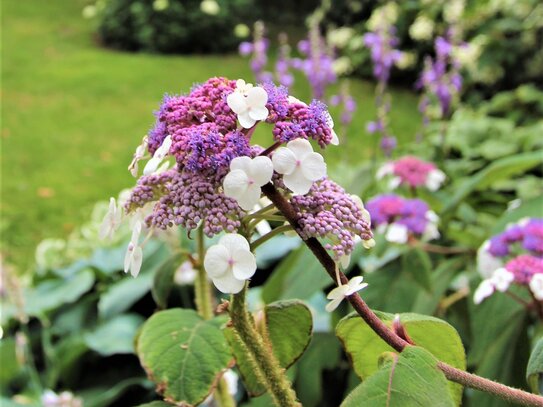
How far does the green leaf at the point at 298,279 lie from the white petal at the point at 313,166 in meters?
0.87

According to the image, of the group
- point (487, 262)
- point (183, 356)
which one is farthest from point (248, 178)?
point (487, 262)

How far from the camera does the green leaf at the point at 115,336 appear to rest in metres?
1.78

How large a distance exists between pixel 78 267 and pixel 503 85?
13.4 feet

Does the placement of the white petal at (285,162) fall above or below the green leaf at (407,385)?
above

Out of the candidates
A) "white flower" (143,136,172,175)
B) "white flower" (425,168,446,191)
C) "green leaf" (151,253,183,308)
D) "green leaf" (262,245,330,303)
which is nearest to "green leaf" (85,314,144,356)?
"green leaf" (262,245,330,303)

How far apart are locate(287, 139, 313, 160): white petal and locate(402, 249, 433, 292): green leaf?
90 cm

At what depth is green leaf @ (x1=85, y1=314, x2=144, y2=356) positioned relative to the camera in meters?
1.78

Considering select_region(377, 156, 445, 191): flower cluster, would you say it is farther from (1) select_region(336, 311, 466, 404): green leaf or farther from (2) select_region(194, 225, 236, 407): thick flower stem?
Answer: (1) select_region(336, 311, 466, 404): green leaf

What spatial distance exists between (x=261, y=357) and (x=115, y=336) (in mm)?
1348

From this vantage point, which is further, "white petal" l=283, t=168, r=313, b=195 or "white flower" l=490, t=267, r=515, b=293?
"white flower" l=490, t=267, r=515, b=293

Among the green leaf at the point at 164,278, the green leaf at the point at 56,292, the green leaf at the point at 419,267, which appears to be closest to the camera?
the green leaf at the point at 164,278

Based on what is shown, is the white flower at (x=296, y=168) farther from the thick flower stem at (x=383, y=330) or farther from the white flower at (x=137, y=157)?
the white flower at (x=137, y=157)

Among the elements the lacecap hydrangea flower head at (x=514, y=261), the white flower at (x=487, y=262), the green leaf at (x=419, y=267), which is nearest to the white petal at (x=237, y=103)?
the lacecap hydrangea flower head at (x=514, y=261)

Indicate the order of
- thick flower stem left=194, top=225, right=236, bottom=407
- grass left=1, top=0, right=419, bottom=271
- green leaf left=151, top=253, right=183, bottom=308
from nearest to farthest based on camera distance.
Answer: thick flower stem left=194, top=225, right=236, bottom=407
green leaf left=151, top=253, right=183, bottom=308
grass left=1, top=0, right=419, bottom=271
